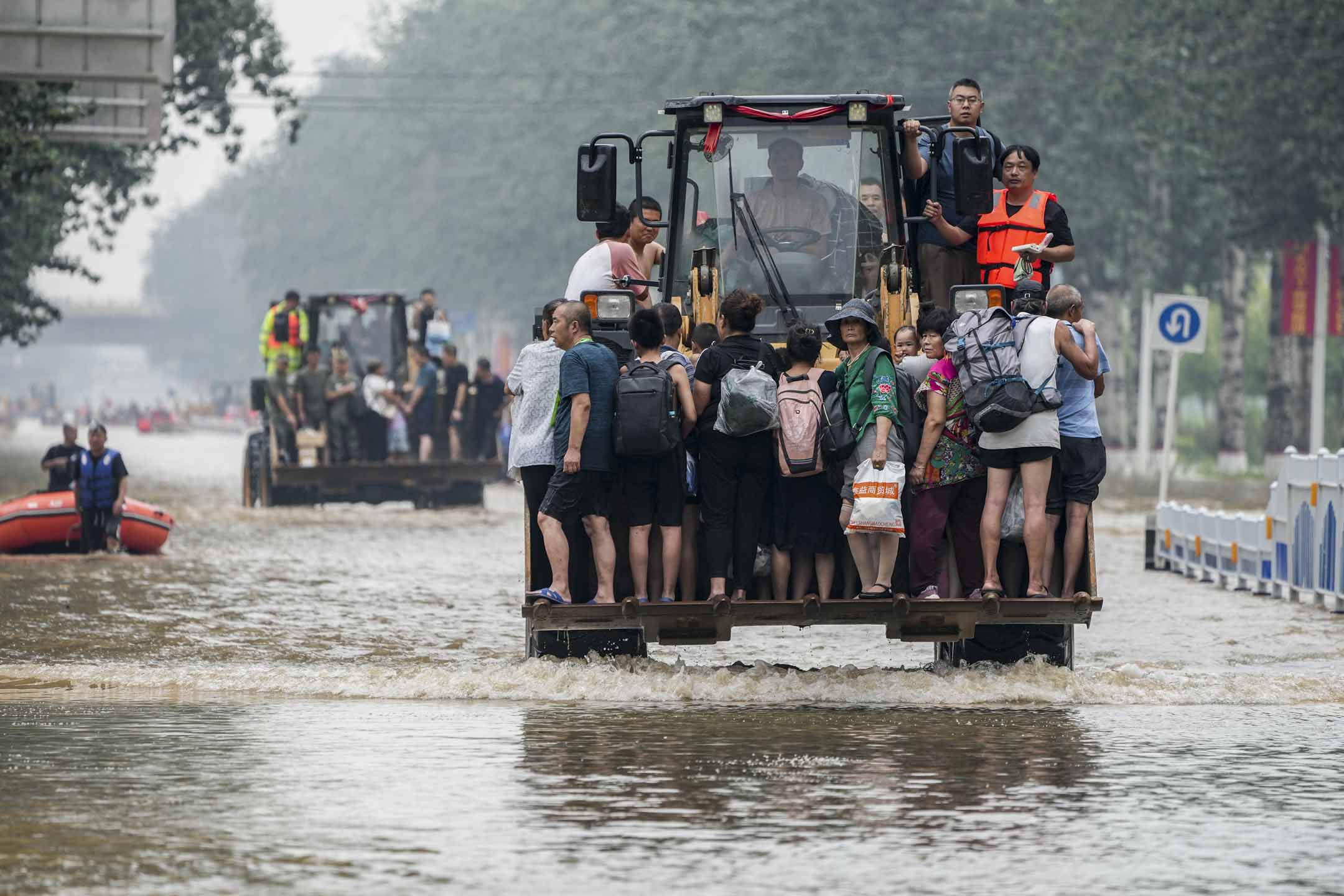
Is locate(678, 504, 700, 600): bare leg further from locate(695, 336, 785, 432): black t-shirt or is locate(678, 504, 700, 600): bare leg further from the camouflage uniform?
the camouflage uniform

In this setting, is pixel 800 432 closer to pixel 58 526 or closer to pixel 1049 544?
pixel 1049 544

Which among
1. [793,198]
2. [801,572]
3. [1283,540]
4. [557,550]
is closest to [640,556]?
[557,550]

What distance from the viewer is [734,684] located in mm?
13305

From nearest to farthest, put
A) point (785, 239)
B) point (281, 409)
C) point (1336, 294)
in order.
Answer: point (785, 239) < point (281, 409) < point (1336, 294)

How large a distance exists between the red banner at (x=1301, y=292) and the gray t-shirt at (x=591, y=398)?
36.1 m

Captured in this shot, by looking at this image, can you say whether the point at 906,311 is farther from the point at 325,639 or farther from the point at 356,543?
the point at 356,543

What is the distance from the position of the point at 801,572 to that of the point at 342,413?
69.3 feet

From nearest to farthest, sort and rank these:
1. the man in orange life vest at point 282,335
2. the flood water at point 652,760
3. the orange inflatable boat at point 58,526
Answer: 1. the flood water at point 652,760
2. the orange inflatable boat at point 58,526
3. the man in orange life vest at point 282,335

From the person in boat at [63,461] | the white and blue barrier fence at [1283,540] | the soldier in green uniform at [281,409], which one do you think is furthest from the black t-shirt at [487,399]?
the white and blue barrier fence at [1283,540]

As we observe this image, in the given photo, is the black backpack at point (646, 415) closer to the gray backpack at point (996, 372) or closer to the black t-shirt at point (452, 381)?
the gray backpack at point (996, 372)

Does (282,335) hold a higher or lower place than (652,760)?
higher

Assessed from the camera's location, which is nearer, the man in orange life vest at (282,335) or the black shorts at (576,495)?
the black shorts at (576,495)

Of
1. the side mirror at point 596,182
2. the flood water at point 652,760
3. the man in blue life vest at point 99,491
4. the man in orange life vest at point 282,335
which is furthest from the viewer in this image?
the man in orange life vest at point 282,335

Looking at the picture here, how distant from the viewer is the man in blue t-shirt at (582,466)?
12.9 m
